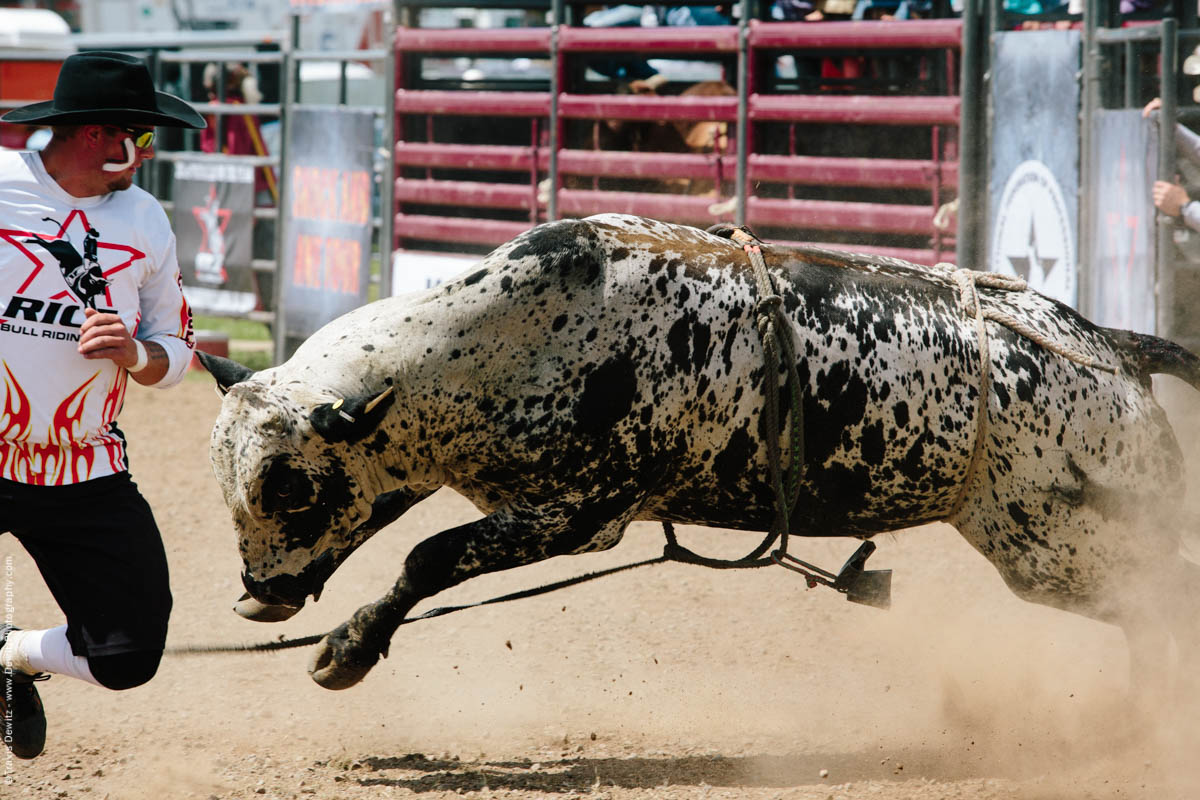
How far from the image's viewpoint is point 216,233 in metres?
11.3

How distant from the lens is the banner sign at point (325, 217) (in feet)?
33.5

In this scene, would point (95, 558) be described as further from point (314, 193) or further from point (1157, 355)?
point (314, 193)

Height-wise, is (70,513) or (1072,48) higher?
(1072,48)

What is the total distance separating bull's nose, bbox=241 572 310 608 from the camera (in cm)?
371

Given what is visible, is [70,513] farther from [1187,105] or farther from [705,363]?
A: [1187,105]

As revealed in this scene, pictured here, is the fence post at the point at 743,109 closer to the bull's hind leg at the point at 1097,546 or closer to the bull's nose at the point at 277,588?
the bull's hind leg at the point at 1097,546

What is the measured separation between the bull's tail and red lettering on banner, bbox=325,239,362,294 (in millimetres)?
6920

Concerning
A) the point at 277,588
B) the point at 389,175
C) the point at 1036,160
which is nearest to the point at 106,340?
the point at 277,588

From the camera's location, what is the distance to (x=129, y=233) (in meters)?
3.39

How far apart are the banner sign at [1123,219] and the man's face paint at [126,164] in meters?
4.79

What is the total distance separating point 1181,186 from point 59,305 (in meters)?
5.00

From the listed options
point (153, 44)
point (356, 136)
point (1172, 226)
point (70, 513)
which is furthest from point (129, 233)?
point (153, 44)

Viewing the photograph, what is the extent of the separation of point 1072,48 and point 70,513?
5.47 meters

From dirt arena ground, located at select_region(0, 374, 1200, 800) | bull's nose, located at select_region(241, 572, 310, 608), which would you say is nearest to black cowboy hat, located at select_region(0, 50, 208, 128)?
bull's nose, located at select_region(241, 572, 310, 608)
